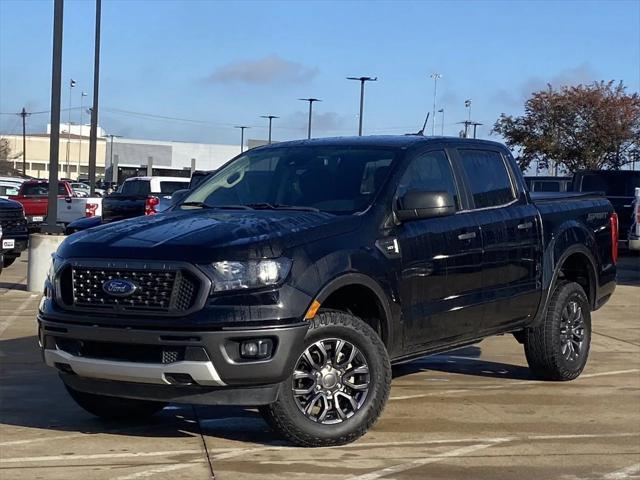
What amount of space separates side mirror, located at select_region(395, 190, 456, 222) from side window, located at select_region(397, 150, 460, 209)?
189 millimetres

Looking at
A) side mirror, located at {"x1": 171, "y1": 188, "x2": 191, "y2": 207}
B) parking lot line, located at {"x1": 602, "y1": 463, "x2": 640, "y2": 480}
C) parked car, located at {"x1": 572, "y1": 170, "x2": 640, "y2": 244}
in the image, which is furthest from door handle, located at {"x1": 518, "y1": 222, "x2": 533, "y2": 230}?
parked car, located at {"x1": 572, "y1": 170, "x2": 640, "y2": 244}

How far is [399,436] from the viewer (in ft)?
22.1

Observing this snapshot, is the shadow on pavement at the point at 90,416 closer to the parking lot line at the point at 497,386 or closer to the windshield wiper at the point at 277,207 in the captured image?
the parking lot line at the point at 497,386

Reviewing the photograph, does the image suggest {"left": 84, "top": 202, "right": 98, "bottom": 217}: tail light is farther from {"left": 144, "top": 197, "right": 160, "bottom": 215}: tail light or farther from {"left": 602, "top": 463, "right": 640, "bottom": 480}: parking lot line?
{"left": 602, "top": 463, "right": 640, "bottom": 480}: parking lot line

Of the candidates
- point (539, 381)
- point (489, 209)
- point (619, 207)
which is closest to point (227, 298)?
point (489, 209)

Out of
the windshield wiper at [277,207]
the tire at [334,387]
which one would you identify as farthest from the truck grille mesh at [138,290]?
the windshield wiper at [277,207]

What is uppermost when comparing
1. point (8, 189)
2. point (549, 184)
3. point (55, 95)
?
point (55, 95)

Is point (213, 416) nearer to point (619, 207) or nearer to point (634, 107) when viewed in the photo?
point (619, 207)

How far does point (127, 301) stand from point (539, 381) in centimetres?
429

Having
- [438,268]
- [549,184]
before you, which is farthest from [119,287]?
[549,184]

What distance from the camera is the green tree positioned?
4303cm

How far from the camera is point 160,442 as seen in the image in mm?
6488

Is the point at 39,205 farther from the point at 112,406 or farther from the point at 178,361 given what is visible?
the point at 178,361

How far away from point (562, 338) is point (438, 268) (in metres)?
2.13
